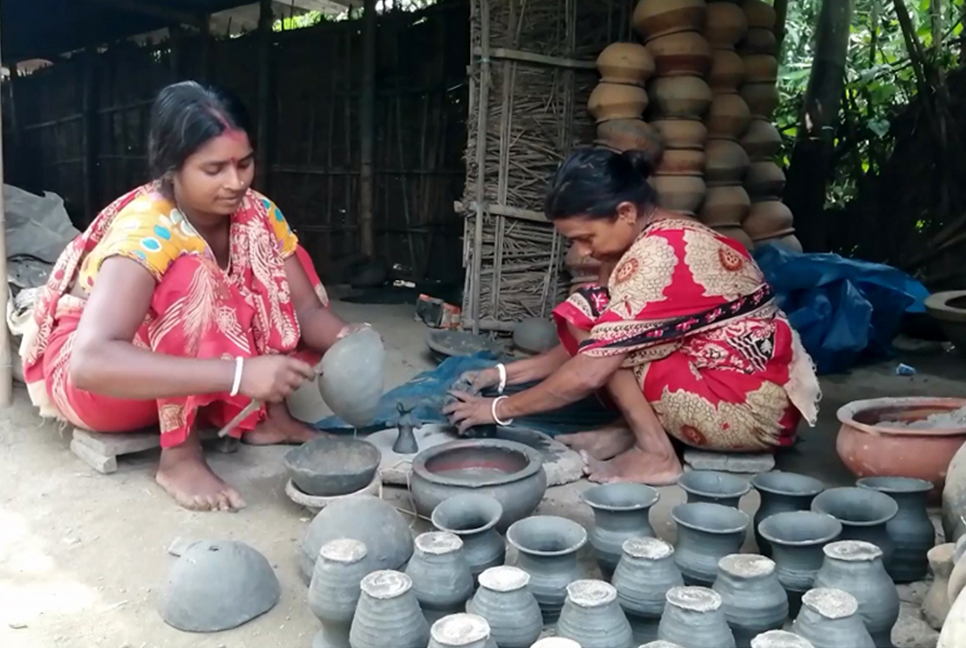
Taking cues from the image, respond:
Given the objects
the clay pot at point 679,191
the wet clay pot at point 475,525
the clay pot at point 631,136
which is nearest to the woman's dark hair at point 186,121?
the wet clay pot at point 475,525

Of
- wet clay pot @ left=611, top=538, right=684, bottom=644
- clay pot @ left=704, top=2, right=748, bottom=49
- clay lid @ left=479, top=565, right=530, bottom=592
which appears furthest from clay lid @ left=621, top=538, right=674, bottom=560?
clay pot @ left=704, top=2, right=748, bottom=49

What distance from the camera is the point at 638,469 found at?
2.79 metres

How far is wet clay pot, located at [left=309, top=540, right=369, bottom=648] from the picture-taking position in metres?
1.74

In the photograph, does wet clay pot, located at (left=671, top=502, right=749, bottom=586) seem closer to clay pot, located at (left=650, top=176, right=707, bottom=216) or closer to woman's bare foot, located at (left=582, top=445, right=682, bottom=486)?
woman's bare foot, located at (left=582, top=445, right=682, bottom=486)

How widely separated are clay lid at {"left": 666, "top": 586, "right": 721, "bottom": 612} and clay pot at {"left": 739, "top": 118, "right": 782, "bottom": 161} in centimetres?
372

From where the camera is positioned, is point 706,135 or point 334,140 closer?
point 706,135

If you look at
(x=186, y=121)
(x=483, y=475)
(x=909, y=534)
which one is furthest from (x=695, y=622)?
(x=186, y=121)

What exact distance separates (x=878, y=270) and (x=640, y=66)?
1522mm

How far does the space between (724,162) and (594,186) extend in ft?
7.18

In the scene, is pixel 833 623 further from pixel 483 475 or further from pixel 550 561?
pixel 483 475

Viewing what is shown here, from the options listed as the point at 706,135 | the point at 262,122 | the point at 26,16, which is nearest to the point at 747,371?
the point at 706,135

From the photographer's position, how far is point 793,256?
445 cm

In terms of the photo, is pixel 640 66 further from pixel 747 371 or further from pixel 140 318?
pixel 140 318

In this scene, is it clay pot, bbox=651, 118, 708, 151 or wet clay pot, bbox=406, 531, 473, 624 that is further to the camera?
clay pot, bbox=651, 118, 708, 151
